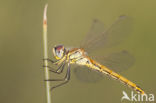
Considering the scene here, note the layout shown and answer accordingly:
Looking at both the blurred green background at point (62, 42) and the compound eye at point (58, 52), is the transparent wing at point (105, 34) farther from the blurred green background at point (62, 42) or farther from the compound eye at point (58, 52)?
the blurred green background at point (62, 42)

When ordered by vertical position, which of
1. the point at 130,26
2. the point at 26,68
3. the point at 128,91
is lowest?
the point at 128,91

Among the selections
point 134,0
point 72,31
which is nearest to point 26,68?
point 72,31

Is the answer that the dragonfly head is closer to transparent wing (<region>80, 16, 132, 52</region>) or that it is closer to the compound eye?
the compound eye

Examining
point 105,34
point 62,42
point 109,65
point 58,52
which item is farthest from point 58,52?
point 62,42

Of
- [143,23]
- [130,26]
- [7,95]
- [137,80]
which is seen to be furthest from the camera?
[143,23]

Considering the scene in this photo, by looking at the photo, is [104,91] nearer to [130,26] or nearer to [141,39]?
[141,39]

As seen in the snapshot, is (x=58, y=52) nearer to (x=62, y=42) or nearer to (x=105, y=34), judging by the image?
(x=105, y=34)

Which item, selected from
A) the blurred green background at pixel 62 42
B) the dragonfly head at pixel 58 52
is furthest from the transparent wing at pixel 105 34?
the blurred green background at pixel 62 42
